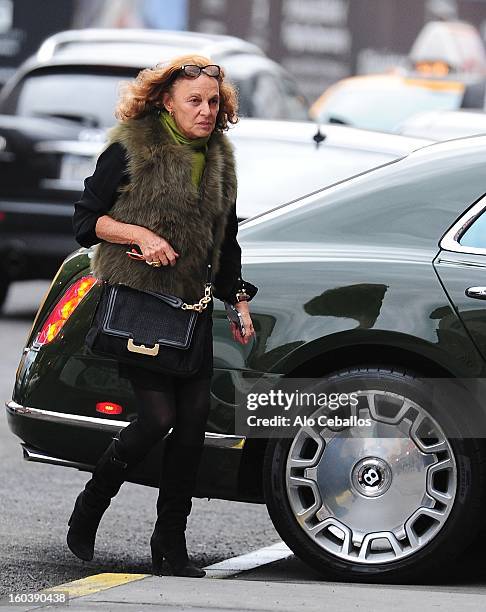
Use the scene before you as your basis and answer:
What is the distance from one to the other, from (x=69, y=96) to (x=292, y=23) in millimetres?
10840

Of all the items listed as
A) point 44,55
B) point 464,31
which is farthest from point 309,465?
point 464,31

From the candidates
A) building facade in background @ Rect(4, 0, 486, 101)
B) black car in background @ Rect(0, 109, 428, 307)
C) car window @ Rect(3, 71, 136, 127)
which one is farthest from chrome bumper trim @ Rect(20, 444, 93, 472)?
building facade in background @ Rect(4, 0, 486, 101)

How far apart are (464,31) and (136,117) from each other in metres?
17.3

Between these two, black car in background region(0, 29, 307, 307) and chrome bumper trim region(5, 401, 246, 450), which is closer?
chrome bumper trim region(5, 401, 246, 450)

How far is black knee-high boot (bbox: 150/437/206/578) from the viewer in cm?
545

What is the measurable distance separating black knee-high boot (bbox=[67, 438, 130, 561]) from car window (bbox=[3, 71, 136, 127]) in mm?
7431

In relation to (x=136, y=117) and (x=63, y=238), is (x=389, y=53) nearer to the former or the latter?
(x=63, y=238)

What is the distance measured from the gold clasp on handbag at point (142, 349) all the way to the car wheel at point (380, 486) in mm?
541

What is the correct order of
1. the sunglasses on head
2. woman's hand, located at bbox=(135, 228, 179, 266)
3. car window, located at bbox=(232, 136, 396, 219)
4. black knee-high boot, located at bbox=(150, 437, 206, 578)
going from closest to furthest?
woman's hand, located at bbox=(135, 228, 179, 266) → the sunglasses on head → black knee-high boot, located at bbox=(150, 437, 206, 578) → car window, located at bbox=(232, 136, 396, 219)

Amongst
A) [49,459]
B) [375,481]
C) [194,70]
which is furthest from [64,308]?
[375,481]

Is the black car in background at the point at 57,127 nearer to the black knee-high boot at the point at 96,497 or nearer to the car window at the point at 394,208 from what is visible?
the car window at the point at 394,208

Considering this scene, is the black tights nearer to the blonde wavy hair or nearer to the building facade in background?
the blonde wavy hair

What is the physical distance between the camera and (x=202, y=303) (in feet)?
17.4
